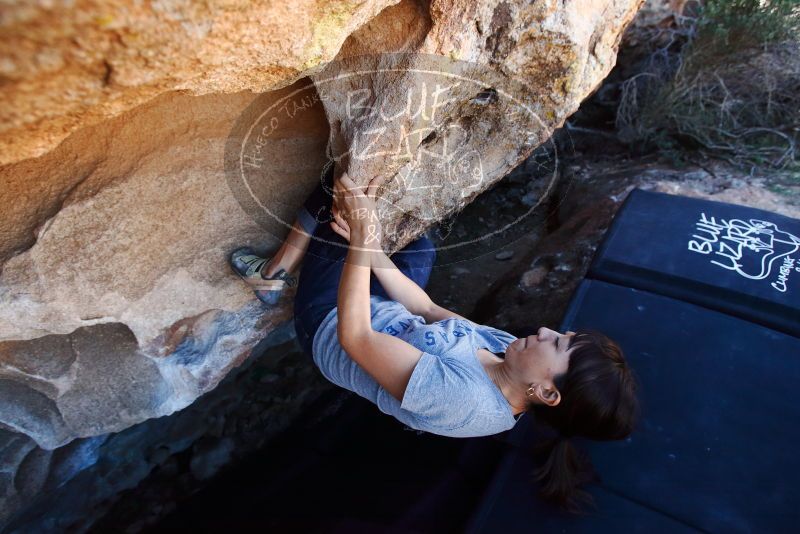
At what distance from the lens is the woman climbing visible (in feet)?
3.44

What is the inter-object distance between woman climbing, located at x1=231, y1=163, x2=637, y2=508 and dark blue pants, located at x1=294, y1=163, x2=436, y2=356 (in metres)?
0.06

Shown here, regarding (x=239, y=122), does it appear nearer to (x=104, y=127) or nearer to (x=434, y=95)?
(x=104, y=127)

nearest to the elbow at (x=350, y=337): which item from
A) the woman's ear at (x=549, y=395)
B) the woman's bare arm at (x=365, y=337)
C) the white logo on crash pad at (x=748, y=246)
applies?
the woman's bare arm at (x=365, y=337)

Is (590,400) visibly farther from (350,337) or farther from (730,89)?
(730,89)

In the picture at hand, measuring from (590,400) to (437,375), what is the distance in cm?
30

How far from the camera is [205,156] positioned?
129cm

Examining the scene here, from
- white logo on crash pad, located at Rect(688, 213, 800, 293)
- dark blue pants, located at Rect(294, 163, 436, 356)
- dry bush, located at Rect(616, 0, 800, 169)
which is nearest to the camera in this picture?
dark blue pants, located at Rect(294, 163, 436, 356)

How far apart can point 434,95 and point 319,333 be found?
2.07ft

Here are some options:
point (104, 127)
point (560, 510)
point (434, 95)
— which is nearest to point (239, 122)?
point (104, 127)

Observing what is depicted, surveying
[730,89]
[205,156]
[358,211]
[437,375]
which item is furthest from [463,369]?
[730,89]

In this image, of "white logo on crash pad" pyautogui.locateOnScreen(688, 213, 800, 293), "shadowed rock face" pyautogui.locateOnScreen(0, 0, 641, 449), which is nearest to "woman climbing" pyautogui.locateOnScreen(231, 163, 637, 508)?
"shadowed rock face" pyautogui.locateOnScreen(0, 0, 641, 449)

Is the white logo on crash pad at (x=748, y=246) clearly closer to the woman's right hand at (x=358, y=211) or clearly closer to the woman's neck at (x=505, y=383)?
the woman's neck at (x=505, y=383)

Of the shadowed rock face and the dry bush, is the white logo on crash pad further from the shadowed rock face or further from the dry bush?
the dry bush

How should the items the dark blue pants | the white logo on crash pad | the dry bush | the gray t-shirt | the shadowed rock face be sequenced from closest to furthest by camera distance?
the shadowed rock face, the gray t-shirt, the dark blue pants, the white logo on crash pad, the dry bush
